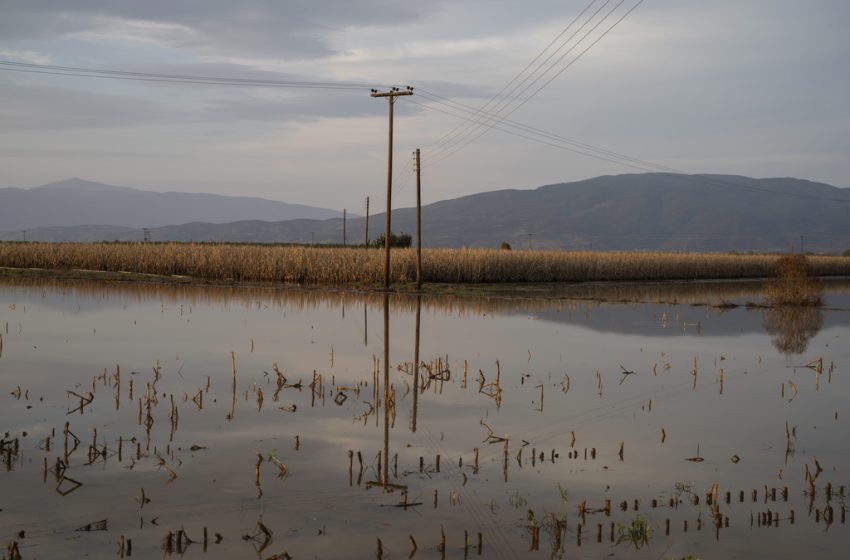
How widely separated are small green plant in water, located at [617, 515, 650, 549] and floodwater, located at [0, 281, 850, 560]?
0.02m

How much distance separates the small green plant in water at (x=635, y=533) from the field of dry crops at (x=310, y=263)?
128ft

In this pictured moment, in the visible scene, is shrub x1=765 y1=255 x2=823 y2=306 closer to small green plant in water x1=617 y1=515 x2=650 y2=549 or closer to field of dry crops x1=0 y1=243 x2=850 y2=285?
field of dry crops x1=0 y1=243 x2=850 y2=285

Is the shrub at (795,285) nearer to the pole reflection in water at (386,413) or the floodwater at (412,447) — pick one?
the floodwater at (412,447)

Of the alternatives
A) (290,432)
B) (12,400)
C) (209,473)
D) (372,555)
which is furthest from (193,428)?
(372,555)

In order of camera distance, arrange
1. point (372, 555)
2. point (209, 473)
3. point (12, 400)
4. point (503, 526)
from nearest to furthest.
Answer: point (372, 555), point (503, 526), point (209, 473), point (12, 400)

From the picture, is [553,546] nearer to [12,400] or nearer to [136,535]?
[136,535]

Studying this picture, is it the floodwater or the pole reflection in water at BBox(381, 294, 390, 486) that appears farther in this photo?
the pole reflection in water at BBox(381, 294, 390, 486)

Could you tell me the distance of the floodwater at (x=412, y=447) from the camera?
7414 millimetres

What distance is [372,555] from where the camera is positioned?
6934 mm

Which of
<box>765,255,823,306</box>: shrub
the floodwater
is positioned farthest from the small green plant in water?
<box>765,255,823,306</box>: shrub

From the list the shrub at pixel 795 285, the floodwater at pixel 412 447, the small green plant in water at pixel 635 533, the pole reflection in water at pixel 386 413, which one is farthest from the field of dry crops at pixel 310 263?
the small green plant in water at pixel 635 533

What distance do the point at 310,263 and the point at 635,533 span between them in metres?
41.0

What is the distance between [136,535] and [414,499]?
2445 millimetres

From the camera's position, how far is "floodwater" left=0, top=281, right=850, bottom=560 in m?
7.41
